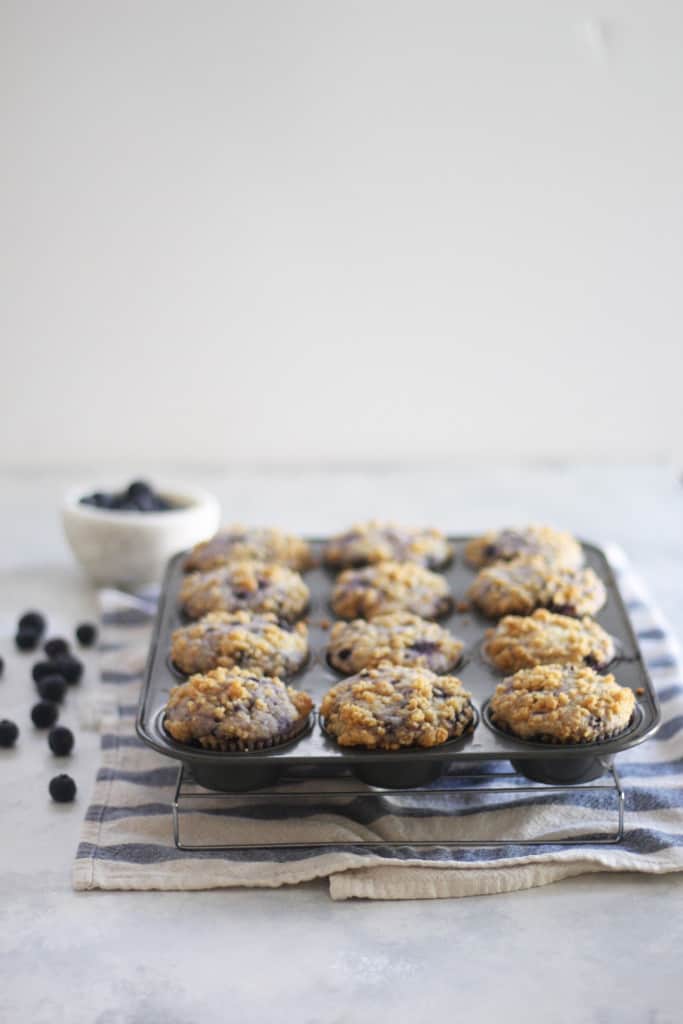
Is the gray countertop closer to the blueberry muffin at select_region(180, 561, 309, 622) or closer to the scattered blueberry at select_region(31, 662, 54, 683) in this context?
the scattered blueberry at select_region(31, 662, 54, 683)

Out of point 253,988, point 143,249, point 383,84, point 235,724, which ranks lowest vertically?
point 253,988

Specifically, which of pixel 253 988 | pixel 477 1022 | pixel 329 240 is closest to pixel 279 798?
pixel 253 988

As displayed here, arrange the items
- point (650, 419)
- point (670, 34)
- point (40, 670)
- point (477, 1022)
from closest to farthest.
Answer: point (477, 1022) → point (40, 670) → point (670, 34) → point (650, 419)

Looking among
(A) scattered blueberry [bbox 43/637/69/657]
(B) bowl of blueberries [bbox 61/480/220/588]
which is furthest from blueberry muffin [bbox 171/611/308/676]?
(B) bowl of blueberries [bbox 61/480/220/588]

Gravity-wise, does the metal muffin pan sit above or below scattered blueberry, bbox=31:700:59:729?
above

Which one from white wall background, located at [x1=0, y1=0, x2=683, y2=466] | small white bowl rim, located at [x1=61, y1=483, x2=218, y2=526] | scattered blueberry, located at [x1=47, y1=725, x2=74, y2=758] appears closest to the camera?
scattered blueberry, located at [x1=47, y1=725, x2=74, y2=758]

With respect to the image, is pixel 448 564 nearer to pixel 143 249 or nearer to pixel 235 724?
pixel 235 724
